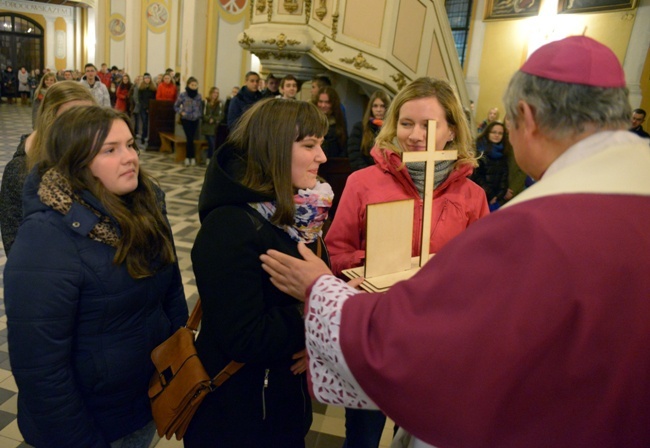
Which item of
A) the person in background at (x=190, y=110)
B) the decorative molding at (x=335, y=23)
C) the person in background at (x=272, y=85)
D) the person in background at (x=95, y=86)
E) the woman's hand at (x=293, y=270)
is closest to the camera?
the woman's hand at (x=293, y=270)

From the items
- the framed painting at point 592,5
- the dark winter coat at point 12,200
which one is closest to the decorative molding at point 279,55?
the dark winter coat at point 12,200

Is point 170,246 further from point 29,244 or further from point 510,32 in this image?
point 510,32

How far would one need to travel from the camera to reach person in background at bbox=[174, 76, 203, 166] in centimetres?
953

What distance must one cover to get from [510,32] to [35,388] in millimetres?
15862

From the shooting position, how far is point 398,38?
5.77 meters

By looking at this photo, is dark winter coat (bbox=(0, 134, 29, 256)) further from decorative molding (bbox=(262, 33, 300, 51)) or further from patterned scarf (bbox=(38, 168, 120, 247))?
decorative molding (bbox=(262, 33, 300, 51))

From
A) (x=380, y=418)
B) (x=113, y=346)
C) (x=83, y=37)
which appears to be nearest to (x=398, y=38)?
(x=380, y=418)

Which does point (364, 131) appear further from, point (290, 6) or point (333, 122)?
point (290, 6)

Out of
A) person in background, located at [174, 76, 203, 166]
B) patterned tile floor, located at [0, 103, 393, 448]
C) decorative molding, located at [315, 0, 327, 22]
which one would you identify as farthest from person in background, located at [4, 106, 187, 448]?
person in background, located at [174, 76, 203, 166]

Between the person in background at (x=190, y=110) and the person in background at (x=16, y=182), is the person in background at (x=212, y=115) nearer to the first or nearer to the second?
the person in background at (x=190, y=110)

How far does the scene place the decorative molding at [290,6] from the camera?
5843mm

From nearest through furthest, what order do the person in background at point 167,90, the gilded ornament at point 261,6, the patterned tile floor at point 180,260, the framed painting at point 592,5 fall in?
the patterned tile floor at point 180,260, the gilded ornament at point 261,6, the person in background at point 167,90, the framed painting at point 592,5

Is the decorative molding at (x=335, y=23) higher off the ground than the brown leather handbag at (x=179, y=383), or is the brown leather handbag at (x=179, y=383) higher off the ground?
the decorative molding at (x=335, y=23)

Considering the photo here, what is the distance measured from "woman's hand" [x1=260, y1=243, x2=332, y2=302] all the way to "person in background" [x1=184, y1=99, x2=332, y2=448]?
0.20 ft
